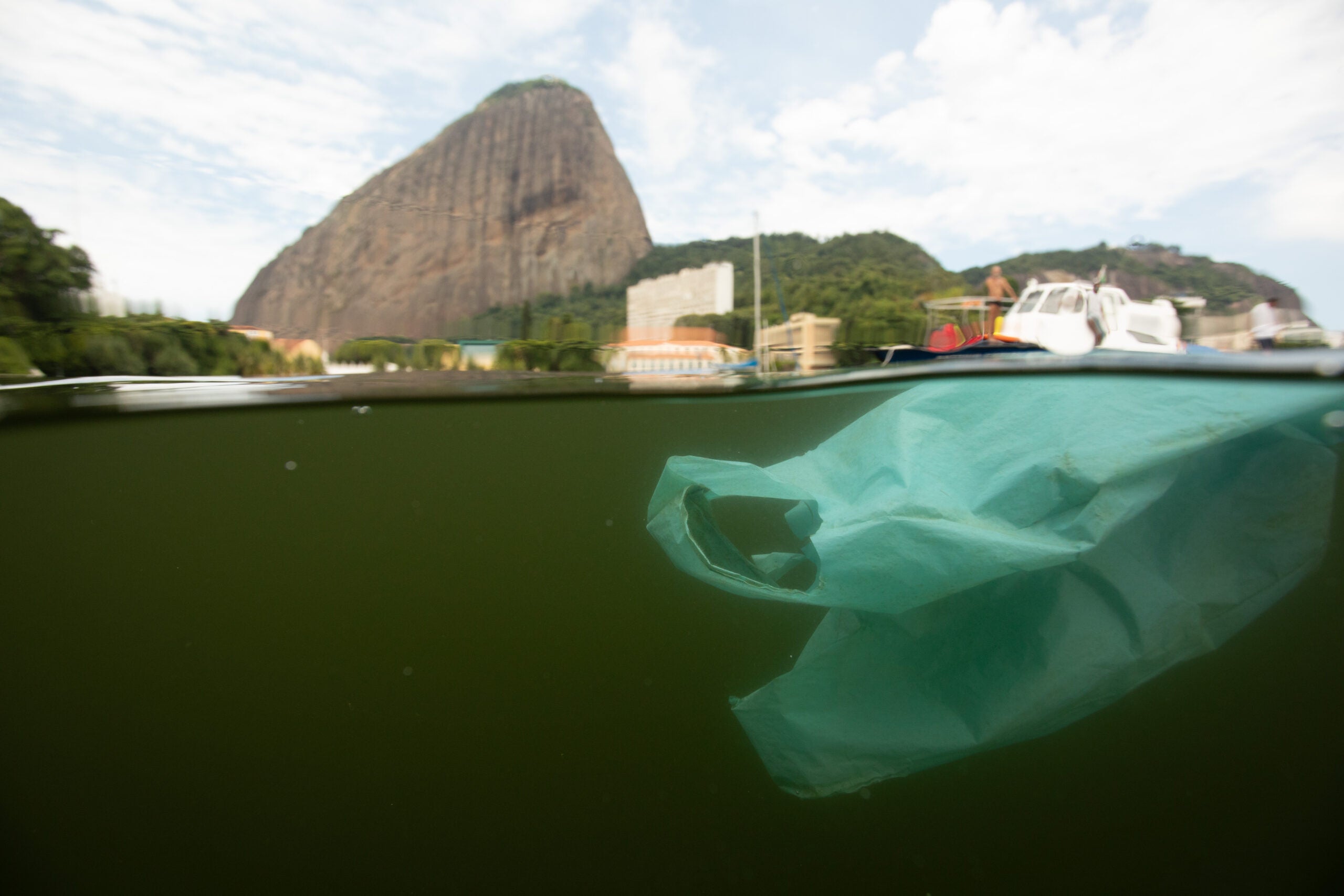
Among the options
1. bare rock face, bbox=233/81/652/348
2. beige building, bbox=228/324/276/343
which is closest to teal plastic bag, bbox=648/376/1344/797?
bare rock face, bbox=233/81/652/348

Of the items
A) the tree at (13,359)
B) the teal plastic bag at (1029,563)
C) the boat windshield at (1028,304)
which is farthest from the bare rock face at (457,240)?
the boat windshield at (1028,304)

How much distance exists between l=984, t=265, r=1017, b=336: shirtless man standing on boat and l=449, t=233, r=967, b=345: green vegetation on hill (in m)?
0.19

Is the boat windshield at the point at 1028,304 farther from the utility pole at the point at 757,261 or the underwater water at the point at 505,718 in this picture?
the utility pole at the point at 757,261

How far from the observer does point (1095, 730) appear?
12.8ft

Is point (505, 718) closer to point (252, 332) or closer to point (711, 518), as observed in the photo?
point (711, 518)

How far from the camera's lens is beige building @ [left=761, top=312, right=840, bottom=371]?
4.43 metres

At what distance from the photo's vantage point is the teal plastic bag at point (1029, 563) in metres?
1.99

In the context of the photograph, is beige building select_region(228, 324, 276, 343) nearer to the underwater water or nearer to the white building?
the underwater water

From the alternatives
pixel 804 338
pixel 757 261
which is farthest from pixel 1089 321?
pixel 757 261

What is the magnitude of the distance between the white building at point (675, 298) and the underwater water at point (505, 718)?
143 cm

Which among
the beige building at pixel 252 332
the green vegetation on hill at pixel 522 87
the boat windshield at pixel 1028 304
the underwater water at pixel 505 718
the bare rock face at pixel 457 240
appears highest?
the green vegetation on hill at pixel 522 87

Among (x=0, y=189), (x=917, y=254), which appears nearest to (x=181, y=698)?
(x=0, y=189)

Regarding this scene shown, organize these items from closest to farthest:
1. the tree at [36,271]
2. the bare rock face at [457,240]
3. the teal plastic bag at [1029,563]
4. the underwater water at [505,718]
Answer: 1. the teal plastic bag at [1029,563]
2. the tree at [36,271]
3. the underwater water at [505,718]
4. the bare rock face at [457,240]

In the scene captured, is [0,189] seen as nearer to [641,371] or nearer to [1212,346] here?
[641,371]
